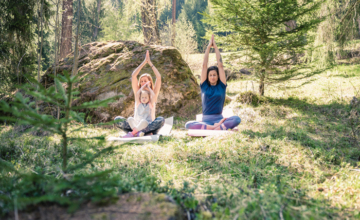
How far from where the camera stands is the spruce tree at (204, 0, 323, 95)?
5.27 meters

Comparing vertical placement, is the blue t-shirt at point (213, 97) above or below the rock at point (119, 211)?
above

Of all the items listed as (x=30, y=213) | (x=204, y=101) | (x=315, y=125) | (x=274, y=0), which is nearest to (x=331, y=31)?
(x=274, y=0)

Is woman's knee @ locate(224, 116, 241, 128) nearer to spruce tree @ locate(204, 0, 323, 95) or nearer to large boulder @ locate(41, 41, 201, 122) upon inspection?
spruce tree @ locate(204, 0, 323, 95)

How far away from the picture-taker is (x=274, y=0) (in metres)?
5.15

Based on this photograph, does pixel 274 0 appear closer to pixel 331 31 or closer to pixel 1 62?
pixel 331 31

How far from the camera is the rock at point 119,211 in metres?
1.17

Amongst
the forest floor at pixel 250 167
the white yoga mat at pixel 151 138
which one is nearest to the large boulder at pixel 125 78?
the white yoga mat at pixel 151 138

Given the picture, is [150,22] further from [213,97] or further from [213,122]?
→ [213,122]

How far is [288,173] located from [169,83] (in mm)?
4791

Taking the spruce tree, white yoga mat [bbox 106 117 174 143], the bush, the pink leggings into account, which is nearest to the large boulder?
white yoga mat [bbox 106 117 174 143]

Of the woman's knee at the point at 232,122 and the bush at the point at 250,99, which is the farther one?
the bush at the point at 250,99

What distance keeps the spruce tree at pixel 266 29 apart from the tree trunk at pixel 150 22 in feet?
12.9

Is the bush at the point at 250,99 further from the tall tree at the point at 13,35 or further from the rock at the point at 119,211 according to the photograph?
the tall tree at the point at 13,35

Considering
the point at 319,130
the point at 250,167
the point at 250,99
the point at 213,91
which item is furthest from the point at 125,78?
the point at 319,130
